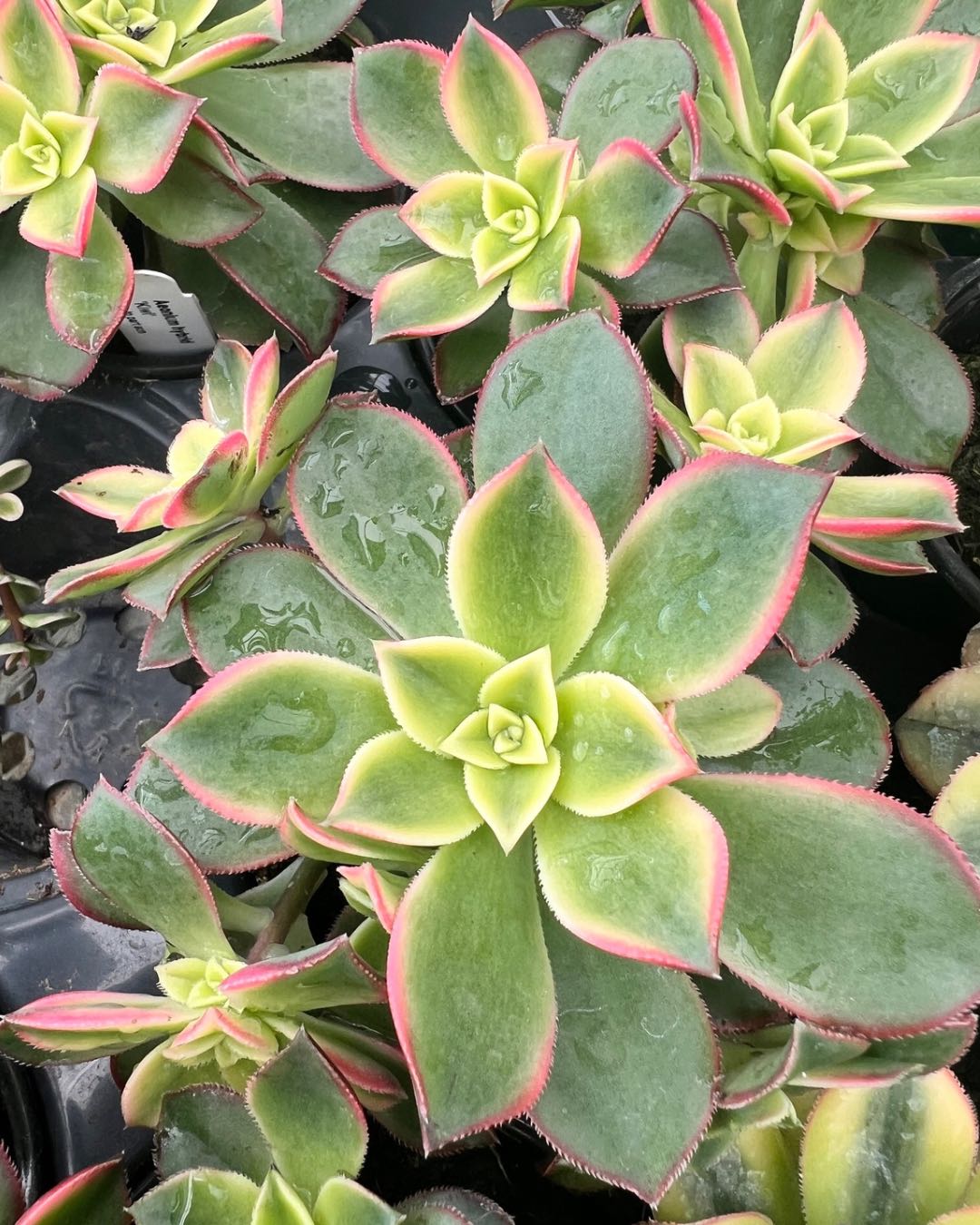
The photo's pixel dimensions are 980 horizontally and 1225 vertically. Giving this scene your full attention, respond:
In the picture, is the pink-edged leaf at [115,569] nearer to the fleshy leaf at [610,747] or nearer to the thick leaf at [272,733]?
the thick leaf at [272,733]

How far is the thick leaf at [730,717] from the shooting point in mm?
630

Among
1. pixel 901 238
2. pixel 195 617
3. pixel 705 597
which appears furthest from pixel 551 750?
pixel 901 238

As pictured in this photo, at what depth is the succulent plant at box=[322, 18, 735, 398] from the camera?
2.32ft

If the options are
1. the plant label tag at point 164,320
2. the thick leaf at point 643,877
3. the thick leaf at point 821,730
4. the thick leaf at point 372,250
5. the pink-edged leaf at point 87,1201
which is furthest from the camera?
the plant label tag at point 164,320

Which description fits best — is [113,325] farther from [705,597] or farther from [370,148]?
[705,597]

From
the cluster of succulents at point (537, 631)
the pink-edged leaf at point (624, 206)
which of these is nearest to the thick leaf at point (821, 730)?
the cluster of succulents at point (537, 631)

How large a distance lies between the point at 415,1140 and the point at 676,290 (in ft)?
2.07

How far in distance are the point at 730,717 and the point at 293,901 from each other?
0.34m

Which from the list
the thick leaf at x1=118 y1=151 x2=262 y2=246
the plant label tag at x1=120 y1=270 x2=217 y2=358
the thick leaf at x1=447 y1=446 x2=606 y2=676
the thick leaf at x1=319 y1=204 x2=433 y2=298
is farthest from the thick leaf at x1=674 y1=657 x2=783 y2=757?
the plant label tag at x1=120 y1=270 x2=217 y2=358

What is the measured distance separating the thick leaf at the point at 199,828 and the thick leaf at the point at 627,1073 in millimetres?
210

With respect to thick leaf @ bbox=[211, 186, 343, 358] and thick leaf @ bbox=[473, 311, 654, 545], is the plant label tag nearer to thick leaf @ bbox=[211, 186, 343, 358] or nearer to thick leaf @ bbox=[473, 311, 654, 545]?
thick leaf @ bbox=[211, 186, 343, 358]

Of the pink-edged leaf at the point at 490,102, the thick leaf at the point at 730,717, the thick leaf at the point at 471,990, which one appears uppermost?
the pink-edged leaf at the point at 490,102

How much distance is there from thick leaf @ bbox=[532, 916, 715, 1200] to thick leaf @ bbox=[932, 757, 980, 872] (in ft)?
0.80

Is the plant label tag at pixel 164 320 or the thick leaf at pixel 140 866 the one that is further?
the plant label tag at pixel 164 320
